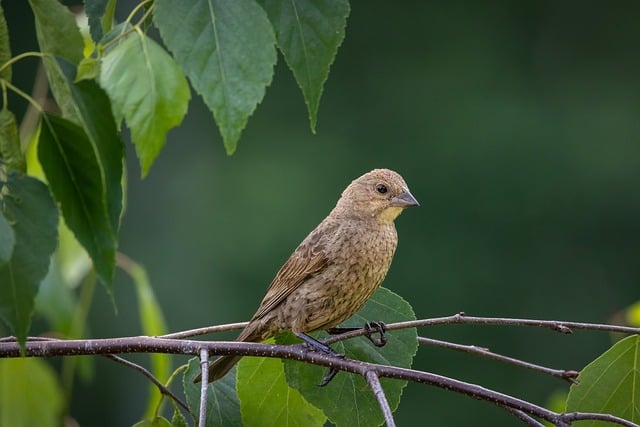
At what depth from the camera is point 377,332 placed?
125 inches

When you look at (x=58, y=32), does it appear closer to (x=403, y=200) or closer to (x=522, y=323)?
(x=522, y=323)

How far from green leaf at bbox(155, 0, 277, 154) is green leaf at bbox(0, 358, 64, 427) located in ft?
Result: 6.04

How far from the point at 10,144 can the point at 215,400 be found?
1027 mm

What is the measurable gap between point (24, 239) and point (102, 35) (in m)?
0.57

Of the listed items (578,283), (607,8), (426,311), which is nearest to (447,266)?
(426,311)

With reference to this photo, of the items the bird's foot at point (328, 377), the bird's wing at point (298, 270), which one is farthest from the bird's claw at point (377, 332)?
the bird's wing at point (298, 270)

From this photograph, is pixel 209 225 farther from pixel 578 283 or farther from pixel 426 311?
pixel 578 283

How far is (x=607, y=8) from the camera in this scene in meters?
25.2

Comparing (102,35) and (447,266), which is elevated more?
(102,35)

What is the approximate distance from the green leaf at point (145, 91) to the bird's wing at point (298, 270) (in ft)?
5.26

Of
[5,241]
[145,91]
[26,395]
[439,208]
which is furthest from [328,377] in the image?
[439,208]

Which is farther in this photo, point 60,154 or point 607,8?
point 607,8

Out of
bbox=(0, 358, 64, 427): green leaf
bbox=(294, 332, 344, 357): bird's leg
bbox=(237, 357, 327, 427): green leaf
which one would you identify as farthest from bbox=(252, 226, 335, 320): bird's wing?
bbox=(237, 357, 327, 427): green leaf

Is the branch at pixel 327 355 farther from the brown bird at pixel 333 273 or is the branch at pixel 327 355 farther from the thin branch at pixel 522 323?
the brown bird at pixel 333 273
